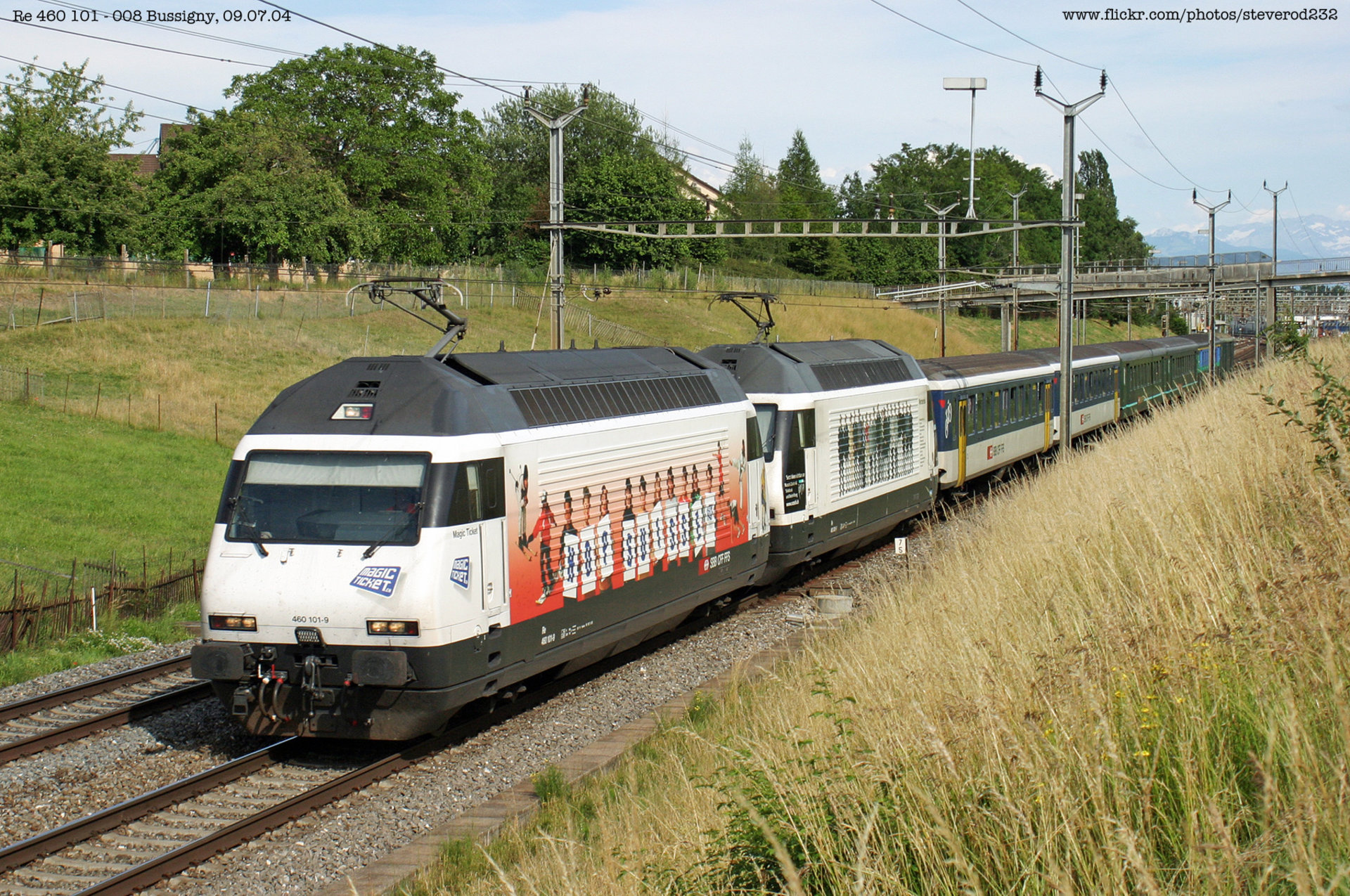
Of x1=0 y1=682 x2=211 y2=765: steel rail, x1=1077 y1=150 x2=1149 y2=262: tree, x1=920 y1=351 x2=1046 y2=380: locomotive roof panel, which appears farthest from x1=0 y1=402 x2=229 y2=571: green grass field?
x1=1077 y1=150 x2=1149 y2=262: tree

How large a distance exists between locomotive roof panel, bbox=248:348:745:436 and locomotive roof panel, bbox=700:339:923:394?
3.62m

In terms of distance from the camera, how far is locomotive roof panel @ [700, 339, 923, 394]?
16516mm

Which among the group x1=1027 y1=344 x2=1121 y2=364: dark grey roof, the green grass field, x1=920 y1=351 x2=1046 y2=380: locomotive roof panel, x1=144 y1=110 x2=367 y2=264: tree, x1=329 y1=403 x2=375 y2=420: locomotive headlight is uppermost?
x1=144 y1=110 x2=367 y2=264: tree

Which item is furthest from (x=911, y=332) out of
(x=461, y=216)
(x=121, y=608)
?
(x=121, y=608)

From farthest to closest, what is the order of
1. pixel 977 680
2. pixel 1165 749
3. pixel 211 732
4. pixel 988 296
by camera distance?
pixel 988 296 → pixel 211 732 → pixel 977 680 → pixel 1165 749

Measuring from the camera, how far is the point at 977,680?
5.63 m

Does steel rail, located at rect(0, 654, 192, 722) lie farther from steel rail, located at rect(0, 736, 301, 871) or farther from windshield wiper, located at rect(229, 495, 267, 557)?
windshield wiper, located at rect(229, 495, 267, 557)

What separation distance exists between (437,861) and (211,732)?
13.3ft

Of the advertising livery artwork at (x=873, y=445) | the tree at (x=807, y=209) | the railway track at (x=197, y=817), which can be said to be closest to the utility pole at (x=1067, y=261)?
the advertising livery artwork at (x=873, y=445)

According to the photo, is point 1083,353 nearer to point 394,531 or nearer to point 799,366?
point 799,366

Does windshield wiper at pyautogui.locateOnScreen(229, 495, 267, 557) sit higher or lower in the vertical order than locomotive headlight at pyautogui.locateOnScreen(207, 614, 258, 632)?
higher

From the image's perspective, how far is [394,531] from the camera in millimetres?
9477

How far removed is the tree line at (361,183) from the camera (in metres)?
46.2

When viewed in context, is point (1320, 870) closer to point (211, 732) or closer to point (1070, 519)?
point (1070, 519)
